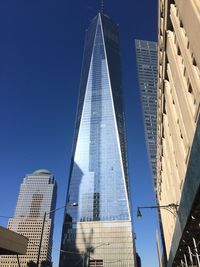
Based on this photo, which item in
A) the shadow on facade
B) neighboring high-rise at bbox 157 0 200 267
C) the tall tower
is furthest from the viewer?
the tall tower

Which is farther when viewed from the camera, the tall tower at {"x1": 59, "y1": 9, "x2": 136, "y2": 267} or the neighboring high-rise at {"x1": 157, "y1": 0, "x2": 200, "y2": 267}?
the tall tower at {"x1": 59, "y1": 9, "x2": 136, "y2": 267}

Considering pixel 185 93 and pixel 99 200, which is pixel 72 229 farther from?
pixel 185 93

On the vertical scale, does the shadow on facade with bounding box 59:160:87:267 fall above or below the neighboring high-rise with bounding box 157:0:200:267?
above

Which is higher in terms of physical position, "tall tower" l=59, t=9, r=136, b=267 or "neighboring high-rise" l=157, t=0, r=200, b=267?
"tall tower" l=59, t=9, r=136, b=267

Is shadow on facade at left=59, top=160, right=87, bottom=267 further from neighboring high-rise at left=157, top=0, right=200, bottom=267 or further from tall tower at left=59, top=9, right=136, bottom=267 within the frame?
neighboring high-rise at left=157, top=0, right=200, bottom=267

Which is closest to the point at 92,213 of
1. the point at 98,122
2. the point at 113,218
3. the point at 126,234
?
the point at 113,218

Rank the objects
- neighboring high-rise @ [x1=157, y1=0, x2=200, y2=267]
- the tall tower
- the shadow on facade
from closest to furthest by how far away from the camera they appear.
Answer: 1. neighboring high-rise @ [x1=157, y1=0, x2=200, y2=267]
2. the shadow on facade
3. the tall tower

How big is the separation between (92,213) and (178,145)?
16195 centimetres

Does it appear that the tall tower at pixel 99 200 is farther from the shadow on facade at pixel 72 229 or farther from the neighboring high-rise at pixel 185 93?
the neighboring high-rise at pixel 185 93

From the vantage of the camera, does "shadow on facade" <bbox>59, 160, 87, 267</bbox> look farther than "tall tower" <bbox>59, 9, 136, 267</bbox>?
No

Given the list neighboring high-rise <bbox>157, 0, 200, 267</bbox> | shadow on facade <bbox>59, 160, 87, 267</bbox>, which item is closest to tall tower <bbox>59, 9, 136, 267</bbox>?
shadow on facade <bbox>59, 160, 87, 267</bbox>

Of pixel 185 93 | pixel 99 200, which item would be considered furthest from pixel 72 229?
pixel 185 93

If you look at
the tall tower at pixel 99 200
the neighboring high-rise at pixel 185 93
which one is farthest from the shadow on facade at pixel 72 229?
the neighboring high-rise at pixel 185 93

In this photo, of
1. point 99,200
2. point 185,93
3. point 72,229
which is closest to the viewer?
point 185,93
